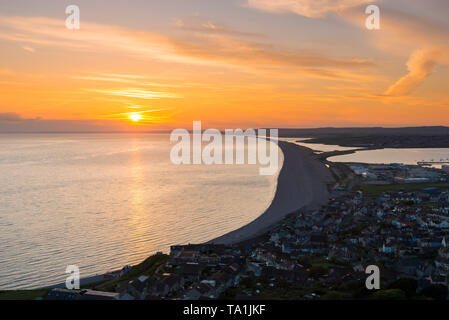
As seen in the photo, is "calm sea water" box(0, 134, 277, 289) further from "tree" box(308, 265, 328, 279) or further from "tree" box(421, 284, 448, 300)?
"tree" box(421, 284, 448, 300)

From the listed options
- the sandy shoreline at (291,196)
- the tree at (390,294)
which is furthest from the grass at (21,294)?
the tree at (390,294)

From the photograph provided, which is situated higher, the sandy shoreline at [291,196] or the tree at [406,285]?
the sandy shoreline at [291,196]

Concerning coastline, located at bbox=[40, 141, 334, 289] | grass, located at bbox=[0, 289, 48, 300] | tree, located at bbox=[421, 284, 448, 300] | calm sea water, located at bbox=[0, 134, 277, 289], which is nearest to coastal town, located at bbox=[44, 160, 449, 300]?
tree, located at bbox=[421, 284, 448, 300]

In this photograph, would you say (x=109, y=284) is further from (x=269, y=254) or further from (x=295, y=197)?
(x=295, y=197)

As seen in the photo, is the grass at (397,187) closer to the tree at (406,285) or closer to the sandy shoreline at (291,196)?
the sandy shoreline at (291,196)

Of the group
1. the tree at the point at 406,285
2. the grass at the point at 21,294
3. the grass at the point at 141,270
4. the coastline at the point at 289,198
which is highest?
the coastline at the point at 289,198

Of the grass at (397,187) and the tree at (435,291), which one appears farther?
the grass at (397,187)
